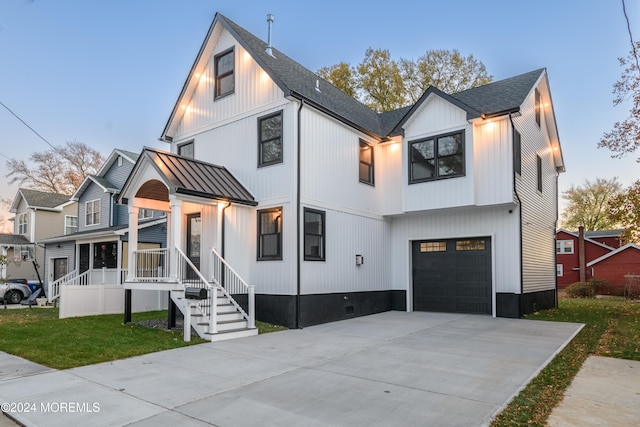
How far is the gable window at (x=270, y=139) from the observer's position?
11.4 meters

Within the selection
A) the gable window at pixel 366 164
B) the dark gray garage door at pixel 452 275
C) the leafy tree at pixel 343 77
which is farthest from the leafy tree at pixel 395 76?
the dark gray garage door at pixel 452 275

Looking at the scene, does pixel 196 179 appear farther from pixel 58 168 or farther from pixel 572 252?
pixel 58 168

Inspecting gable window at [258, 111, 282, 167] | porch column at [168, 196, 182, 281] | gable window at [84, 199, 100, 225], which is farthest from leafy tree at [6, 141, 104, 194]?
porch column at [168, 196, 182, 281]

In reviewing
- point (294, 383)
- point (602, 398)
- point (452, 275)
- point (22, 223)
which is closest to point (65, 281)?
point (22, 223)

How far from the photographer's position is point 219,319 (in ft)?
30.8

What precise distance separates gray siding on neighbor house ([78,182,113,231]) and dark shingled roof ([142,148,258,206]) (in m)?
11.6

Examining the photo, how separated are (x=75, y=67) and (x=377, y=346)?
15458 mm

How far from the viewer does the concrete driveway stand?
4.55 metres

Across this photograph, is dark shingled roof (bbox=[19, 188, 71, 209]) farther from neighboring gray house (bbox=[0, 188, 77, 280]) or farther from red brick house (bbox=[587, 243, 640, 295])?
red brick house (bbox=[587, 243, 640, 295])

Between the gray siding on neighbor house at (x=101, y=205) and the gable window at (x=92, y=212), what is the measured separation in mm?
151

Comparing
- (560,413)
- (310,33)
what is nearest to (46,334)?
(560,413)

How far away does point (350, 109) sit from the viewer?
14.4 metres

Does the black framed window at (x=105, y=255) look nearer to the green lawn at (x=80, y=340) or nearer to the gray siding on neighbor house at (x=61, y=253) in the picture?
the gray siding on neighbor house at (x=61, y=253)

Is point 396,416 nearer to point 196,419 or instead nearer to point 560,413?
point 560,413
